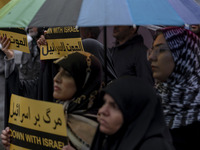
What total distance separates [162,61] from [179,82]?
0.21 m

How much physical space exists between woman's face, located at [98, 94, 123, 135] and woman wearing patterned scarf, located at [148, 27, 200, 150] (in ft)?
2.64

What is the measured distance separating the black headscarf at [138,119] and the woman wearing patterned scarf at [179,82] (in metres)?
0.69

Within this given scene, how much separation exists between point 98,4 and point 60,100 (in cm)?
93

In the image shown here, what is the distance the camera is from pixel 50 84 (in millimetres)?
3697

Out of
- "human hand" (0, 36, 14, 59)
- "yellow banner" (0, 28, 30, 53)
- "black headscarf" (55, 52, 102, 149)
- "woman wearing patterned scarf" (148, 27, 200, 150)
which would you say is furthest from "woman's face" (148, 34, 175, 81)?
"human hand" (0, 36, 14, 59)

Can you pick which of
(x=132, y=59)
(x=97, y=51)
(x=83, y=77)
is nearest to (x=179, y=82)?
(x=83, y=77)

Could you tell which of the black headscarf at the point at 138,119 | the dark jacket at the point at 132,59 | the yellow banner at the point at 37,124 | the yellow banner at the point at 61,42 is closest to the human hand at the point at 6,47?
the yellow banner at the point at 61,42

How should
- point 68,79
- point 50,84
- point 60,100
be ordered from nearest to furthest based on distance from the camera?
point 68,79, point 60,100, point 50,84

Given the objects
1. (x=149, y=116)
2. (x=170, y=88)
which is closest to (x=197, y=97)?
(x=170, y=88)

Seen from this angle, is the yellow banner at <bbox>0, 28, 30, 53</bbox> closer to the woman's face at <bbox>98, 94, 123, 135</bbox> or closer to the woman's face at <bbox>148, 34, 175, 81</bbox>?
the woman's face at <bbox>148, 34, 175, 81</bbox>

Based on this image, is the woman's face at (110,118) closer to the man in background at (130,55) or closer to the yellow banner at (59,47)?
the yellow banner at (59,47)

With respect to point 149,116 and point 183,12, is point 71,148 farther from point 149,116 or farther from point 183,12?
point 183,12

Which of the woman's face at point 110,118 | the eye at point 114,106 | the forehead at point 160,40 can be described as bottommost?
the woman's face at point 110,118

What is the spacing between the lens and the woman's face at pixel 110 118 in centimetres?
212
